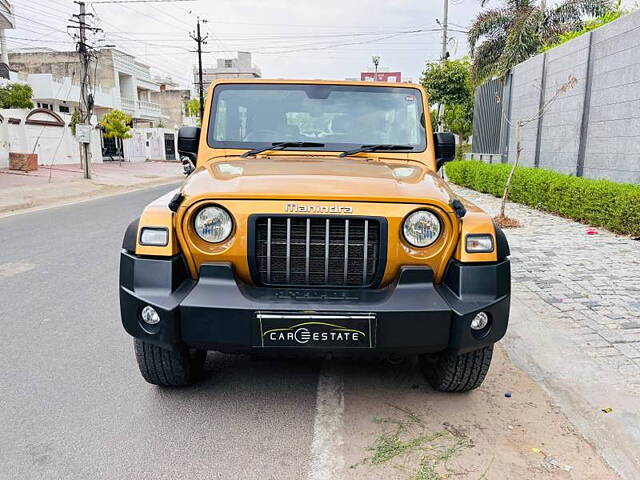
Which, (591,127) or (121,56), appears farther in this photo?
(121,56)

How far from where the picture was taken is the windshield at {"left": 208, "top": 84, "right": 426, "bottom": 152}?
4059mm

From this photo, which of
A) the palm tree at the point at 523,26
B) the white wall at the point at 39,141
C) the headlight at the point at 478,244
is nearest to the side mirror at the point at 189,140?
the headlight at the point at 478,244

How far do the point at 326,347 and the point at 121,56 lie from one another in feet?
158

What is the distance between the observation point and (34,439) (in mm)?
2865

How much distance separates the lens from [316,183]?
9.65 ft

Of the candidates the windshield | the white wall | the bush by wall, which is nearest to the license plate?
the windshield

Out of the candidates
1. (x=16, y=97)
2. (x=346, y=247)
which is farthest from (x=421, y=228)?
(x=16, y=97)

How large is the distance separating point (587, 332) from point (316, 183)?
279 centimetres

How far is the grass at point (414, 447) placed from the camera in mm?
2631

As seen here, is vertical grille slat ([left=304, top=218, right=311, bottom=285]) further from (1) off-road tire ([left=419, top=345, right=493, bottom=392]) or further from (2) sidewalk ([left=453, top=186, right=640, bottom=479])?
(2) sidewalk ([left=453, top=186, right=640, bottom=479])

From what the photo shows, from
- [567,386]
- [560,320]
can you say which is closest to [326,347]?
[567,386]

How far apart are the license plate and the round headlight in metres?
0.48

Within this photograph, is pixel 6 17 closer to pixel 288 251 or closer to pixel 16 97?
pixel 16 97

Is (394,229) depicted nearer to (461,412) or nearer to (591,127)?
(461,412)
